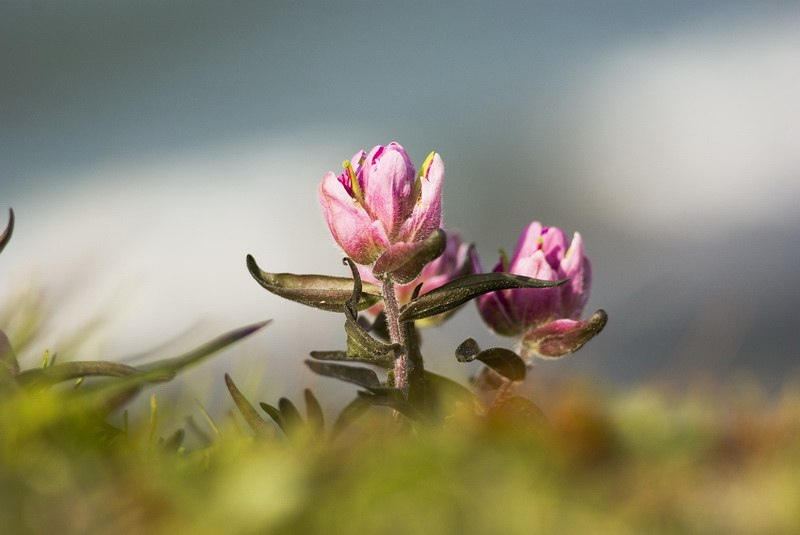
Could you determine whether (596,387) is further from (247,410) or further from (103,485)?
(103,485)

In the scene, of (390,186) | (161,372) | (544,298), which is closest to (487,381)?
(544,298)

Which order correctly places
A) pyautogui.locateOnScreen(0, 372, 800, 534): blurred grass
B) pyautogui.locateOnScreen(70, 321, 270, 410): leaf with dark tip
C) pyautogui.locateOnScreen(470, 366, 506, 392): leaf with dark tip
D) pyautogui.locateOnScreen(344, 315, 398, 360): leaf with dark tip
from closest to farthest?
pyautogui.locateOnScreen(0, 372, 800, 534): blurred grass → pyautogui.locateOnScreen(70, 321, 270, 410): leaf with dark tip → pyautogui.locateOnScreen(344, 315, 398, 360): leaf with dark tip → pyautogui.locateOnScreen(470, 366, 506, 392): leaf with dark tip

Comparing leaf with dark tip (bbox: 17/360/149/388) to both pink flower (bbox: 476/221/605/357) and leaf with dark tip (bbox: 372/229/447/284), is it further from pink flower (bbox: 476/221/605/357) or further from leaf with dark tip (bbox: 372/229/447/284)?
pink flower (bbox: 476/221/605/357)

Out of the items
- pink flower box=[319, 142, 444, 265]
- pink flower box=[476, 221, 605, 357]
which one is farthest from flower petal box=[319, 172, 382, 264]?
pink flower box=[476, 221, 605, 357]

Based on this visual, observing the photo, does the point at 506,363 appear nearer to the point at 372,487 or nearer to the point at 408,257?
the point at 408,257

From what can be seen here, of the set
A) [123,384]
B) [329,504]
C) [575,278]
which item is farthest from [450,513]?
[575,278]

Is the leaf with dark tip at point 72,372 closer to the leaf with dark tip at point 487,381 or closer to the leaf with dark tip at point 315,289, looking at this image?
the leaf with dark tip at point 315,289
